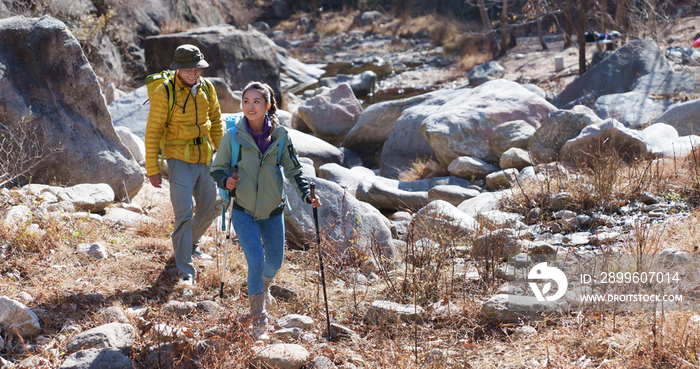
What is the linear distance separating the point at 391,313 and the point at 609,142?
14.4 ft

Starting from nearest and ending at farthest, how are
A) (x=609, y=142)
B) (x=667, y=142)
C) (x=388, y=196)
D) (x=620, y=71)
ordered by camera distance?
(x=609, y=142) < (x=667, y=142) < (x=388, y=196) < (x=620, y=71)

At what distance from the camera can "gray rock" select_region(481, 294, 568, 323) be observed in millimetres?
3609

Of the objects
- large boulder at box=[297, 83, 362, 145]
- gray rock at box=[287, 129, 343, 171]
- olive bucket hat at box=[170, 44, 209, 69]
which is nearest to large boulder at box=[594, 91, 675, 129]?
gray rock at box=[287, 129, 343, 171]

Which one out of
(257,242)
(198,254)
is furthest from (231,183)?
(198,254)

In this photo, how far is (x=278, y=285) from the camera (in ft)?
14.4

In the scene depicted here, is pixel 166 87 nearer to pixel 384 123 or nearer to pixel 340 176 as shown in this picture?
pixel 340 176

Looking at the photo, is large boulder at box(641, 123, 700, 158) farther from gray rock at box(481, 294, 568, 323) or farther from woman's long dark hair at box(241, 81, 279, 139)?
woman's long dark hair at box(241, 81, 279, 139)

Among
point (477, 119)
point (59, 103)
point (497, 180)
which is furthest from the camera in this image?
point (477, 119)

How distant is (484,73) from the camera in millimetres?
17672

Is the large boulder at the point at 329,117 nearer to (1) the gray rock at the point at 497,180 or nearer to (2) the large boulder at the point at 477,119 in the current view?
(2) the large boulder at the point at 477,119

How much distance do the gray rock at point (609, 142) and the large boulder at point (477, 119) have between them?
179 centimetres

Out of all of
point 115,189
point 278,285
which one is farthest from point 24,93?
point 278,285

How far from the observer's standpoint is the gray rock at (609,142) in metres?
6.76

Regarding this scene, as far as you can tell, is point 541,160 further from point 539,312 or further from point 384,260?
point 539,312
